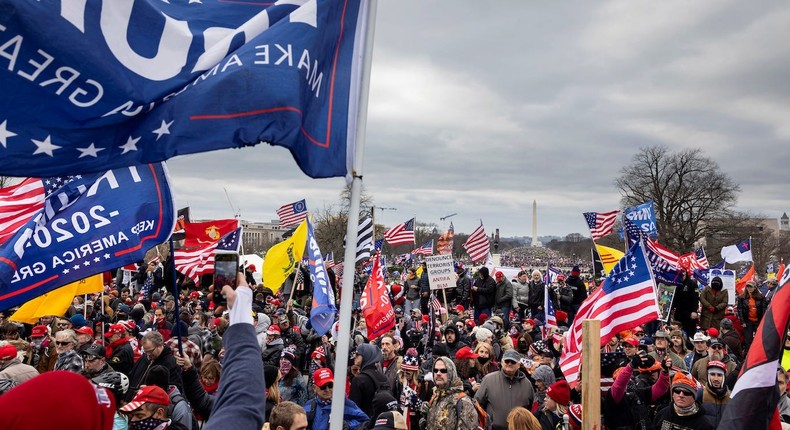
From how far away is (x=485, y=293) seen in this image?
56.4 feet

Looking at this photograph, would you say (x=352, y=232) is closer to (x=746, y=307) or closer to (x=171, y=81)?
(x=171, y=81)

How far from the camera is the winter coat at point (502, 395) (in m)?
6.99

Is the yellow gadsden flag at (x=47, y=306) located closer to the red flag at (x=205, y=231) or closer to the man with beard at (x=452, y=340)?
the red flag at (x=205, y=231)

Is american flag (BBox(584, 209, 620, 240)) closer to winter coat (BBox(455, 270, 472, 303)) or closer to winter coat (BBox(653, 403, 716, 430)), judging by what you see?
winter coat (BBox(455, 270, 472, 303))

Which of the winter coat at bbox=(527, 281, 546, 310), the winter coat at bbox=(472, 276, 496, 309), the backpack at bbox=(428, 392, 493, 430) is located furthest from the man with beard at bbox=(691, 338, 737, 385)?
the winter coat at bbox=(472, 276, 496, 309)

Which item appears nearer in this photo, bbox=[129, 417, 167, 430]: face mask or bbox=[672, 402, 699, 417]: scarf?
bbox=[129, 417, 167, 430]: face mask

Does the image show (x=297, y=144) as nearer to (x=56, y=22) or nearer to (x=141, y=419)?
(x=56, y=22)

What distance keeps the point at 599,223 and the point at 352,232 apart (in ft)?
48.4

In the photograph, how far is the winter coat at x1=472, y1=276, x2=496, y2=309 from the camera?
17.2m

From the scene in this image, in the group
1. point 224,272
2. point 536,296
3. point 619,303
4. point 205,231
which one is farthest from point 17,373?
point 536,296

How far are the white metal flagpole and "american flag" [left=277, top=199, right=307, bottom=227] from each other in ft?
53.3

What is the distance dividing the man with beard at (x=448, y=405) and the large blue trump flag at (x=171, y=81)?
10.9 feet

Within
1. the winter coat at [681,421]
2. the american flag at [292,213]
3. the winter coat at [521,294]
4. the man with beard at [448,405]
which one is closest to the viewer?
the winter coat at [681,421]

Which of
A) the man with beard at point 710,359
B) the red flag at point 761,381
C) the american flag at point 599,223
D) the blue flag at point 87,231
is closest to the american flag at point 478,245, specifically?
the american flag at point 599,223
